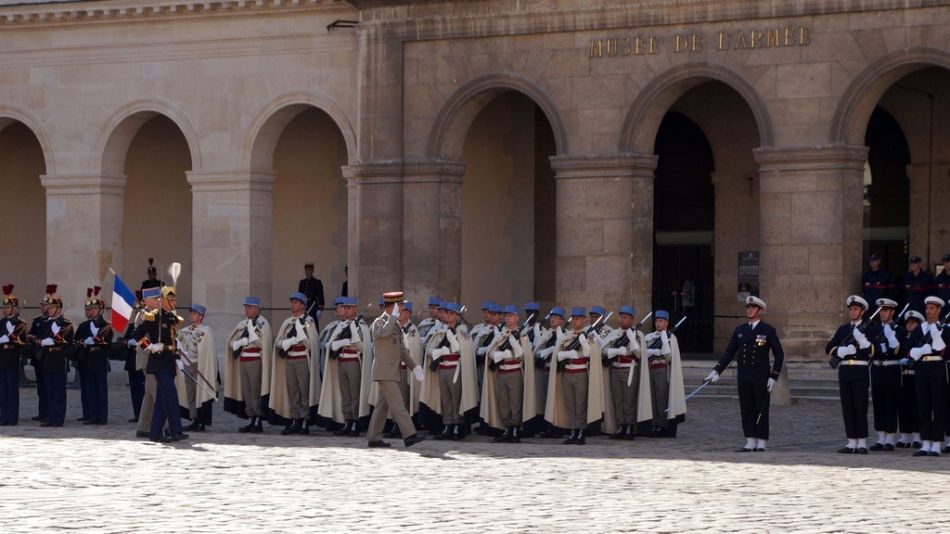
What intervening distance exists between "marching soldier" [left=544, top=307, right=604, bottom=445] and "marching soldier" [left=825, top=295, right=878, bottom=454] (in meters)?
2.73

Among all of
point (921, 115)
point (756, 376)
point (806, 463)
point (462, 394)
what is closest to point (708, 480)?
point (806, 463)

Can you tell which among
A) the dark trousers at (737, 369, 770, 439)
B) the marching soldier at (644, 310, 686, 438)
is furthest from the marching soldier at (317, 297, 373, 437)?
the dark trousers at (737, 369, 770, 439)

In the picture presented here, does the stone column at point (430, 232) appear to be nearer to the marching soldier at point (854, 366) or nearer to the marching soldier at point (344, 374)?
the marching soldier at point (344, 374)

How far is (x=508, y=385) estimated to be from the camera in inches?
831

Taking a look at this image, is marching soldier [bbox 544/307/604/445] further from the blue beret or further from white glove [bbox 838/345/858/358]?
the blue beret

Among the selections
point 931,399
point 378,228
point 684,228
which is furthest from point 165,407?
point 684,228

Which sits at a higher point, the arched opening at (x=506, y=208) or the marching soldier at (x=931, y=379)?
the arched opening at (x=506, y=208)

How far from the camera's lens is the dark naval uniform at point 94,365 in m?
22.9

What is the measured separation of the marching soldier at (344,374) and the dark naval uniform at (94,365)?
2.96 metres

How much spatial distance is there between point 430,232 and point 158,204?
7497mm

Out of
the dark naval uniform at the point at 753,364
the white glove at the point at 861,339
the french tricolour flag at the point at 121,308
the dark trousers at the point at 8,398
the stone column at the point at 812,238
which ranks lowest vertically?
the dark trousers at the point at 8,398

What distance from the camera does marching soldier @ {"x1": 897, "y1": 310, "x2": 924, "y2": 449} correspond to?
64.3 ft

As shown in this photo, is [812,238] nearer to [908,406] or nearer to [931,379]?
[908,406]

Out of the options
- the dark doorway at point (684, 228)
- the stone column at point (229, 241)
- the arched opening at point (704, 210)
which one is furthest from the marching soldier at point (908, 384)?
the stone column at point (229, 241)
